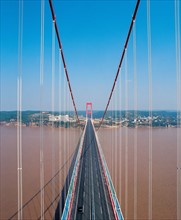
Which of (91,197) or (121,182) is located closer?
(91,197)

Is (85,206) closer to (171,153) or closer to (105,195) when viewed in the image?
(105,195)

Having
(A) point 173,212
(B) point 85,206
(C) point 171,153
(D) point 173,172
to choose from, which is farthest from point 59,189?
(C) point 171,153

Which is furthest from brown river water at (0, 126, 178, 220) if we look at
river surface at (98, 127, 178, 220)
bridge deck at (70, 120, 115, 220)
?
bridge deck at (70, 120, 115, 220)

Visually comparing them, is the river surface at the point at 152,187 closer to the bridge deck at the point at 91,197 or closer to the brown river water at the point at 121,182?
the brown river water at the point at 121,182

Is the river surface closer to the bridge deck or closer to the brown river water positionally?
the brown river water

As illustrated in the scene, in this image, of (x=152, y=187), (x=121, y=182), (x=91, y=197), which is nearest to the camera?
(x=91, y=197)

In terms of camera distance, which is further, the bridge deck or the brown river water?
the brown river water

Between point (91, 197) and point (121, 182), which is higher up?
point (91, 197)

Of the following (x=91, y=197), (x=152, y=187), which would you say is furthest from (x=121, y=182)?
(x=91, y=197)

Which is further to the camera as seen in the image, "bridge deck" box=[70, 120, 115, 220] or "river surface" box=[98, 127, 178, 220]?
"river surface" box=[98, 127, 178, 220]

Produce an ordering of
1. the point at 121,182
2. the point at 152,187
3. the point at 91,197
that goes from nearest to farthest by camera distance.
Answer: the point at 91,197 → the point at 152,187 → the point at 121,182

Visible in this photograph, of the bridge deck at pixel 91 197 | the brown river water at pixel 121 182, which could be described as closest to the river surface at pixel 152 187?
the brown river water at pixel 121 182

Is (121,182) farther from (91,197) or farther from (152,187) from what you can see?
(91,197)
